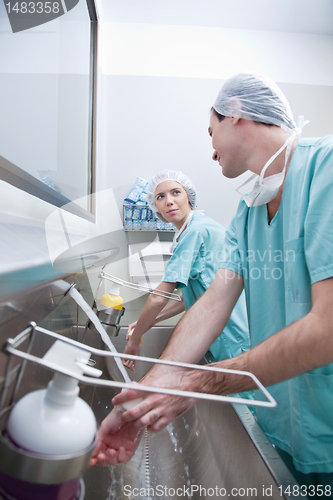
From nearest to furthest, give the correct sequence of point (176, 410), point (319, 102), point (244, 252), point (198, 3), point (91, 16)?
1. point (176, 410)
2. point (244, 252)
3. point (91, 16)
4. point (198, 3)
5. point (319, 102)

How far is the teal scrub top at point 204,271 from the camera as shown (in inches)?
46.4

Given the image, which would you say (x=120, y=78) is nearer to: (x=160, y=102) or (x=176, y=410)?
(x=160, y=102)

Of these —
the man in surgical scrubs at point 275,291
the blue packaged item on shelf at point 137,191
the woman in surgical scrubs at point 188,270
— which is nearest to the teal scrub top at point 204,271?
the woman in surgical scrubs at point 188,270

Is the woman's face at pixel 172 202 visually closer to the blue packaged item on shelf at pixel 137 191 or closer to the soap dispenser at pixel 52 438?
the blue packaged item on shelf at pixel 137 191

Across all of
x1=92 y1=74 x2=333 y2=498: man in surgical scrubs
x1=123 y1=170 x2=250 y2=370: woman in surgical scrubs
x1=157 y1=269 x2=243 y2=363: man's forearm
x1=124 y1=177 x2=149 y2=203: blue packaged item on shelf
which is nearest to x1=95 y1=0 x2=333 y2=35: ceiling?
x1=124 y1=177 x2=149 y2=203: blue packaged item on shelf

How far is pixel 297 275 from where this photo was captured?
66cm

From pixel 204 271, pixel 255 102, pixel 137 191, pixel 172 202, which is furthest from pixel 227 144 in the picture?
pixel 137 191

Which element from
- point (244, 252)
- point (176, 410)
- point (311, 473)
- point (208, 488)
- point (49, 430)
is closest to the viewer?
point (49, 430)

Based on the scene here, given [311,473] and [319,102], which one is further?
[319,102]

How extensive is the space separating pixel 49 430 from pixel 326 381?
61 centimetres

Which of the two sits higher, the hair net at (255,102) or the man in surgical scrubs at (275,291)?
the hair net at (255,102)

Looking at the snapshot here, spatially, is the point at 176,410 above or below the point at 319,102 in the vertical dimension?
below

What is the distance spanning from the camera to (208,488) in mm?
543

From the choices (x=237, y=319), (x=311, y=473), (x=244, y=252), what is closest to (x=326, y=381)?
(x=311, y=473)
